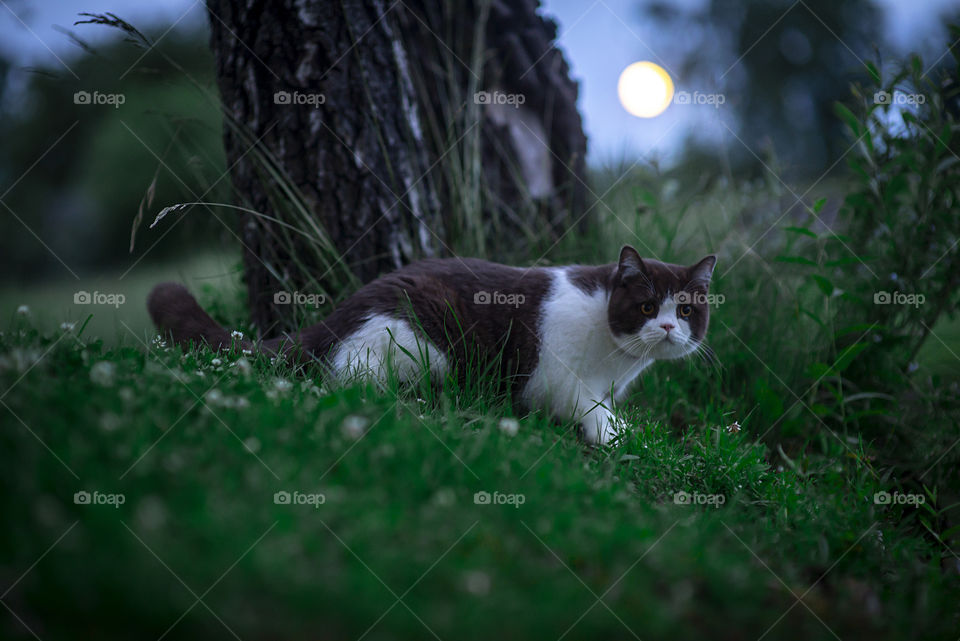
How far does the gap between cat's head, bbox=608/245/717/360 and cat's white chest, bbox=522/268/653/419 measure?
0.28 ft

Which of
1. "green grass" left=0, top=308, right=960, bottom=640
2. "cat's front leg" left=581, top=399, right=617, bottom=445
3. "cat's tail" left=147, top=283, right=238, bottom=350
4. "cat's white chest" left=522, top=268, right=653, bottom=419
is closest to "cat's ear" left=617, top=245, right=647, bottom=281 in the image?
"cat's white chest" left=522, top=268, right=653, bottom=419

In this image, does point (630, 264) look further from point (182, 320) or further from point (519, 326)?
point (182, 320)

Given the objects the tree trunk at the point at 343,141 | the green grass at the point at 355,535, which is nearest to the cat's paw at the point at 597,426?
the green grass at the point at 355,535

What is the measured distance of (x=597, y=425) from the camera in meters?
2.76

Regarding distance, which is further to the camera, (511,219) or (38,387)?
(511,219)

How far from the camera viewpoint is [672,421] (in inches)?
132

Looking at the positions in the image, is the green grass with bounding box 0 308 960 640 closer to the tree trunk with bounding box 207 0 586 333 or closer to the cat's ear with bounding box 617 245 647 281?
the cat's ear with bounding box 617 245 647 281

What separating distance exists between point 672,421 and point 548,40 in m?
3.00

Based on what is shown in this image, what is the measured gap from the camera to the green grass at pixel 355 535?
120 cm

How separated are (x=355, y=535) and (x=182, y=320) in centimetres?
194

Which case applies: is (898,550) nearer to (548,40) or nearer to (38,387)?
(38,387)

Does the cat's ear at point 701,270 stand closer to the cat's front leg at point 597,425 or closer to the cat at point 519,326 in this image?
the cat at point 519,326

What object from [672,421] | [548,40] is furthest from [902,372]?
[548,40]

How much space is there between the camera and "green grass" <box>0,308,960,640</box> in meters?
1.20
